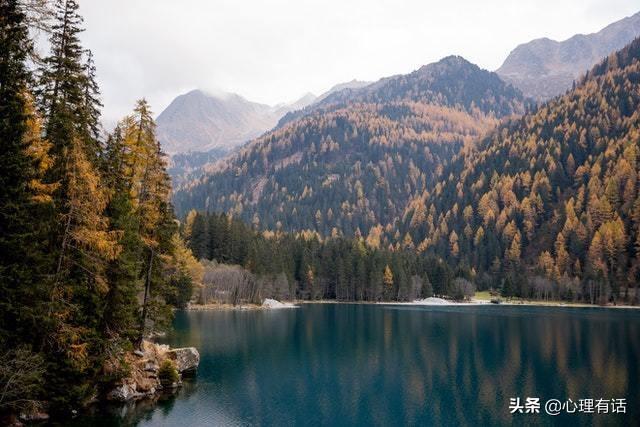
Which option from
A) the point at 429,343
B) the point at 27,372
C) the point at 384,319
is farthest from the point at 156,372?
the point at 384,319

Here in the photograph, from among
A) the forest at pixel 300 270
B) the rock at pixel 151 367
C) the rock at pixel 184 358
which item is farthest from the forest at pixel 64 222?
the forest at pixel 300 270

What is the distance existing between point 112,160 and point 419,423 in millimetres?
31281

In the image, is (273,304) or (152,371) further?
(273,304)

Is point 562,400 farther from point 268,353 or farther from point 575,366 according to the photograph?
point 268,353

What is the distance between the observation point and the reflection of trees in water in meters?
41.8

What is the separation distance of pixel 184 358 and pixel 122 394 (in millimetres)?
11118

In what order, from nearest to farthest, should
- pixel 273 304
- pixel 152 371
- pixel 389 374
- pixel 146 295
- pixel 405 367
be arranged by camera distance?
pixel 152 371
pixel 146 295
pixel 389 374
pixel 405 367
pixel 273 304

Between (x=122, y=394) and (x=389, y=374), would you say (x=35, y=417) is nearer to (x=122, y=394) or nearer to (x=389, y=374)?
(x=122, y=394)

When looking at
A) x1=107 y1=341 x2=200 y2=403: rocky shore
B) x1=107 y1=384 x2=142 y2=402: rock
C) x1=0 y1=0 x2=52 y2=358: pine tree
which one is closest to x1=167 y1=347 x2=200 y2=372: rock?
x1=107 y1=341 x2=200 y2=403: rocky shore

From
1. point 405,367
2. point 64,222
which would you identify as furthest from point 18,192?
point 405,367

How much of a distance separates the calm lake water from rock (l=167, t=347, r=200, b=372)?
6.42ft

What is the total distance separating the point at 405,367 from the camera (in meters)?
58.5

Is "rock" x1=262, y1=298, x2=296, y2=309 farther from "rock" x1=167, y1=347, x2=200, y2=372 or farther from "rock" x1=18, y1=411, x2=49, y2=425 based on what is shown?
"rock" x1=18, y1=411, x2=49, y2=425

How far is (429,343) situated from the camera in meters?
76.2
